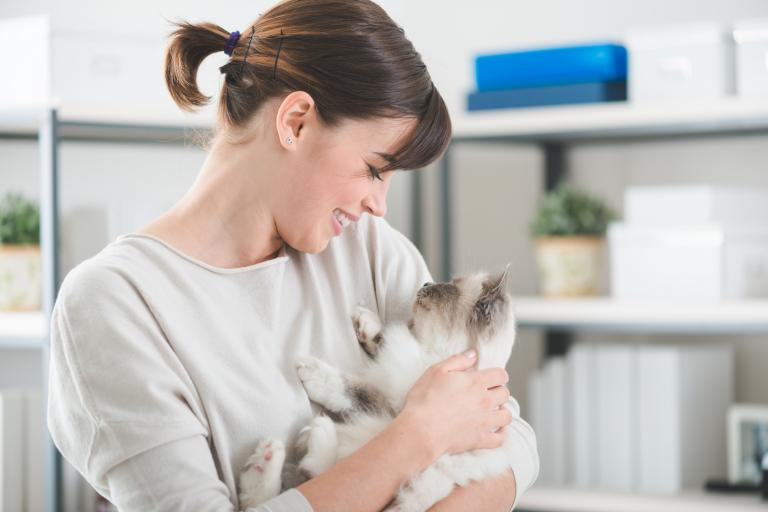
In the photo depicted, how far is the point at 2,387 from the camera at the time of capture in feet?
9.60

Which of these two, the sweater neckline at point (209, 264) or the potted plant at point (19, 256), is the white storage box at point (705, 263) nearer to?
the sweater neckline at point (209, 264)

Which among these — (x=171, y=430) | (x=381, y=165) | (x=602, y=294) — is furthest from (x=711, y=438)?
(x=171, y=430)

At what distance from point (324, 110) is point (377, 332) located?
0.35 meters

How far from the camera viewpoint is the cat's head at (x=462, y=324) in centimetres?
146

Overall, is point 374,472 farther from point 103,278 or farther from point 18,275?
point 18,275

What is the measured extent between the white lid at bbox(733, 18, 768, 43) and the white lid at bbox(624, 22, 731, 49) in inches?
1.3

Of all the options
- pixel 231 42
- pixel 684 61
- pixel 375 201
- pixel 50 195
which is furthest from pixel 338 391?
pixel 684 61

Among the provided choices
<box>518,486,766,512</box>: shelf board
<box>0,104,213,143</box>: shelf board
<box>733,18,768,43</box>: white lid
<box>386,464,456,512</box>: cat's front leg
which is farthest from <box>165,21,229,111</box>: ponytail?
<box>518,486,766,512</box>: shelf board

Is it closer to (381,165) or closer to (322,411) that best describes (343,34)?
(381,165)

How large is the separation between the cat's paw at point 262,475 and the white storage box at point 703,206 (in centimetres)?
150

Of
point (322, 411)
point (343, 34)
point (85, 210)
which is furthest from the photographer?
point (85, 210)

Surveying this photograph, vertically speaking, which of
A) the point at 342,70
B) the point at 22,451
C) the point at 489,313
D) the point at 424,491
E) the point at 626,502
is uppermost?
the point at 342,70

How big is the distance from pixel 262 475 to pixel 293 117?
0.46 metres

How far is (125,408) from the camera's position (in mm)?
1187
